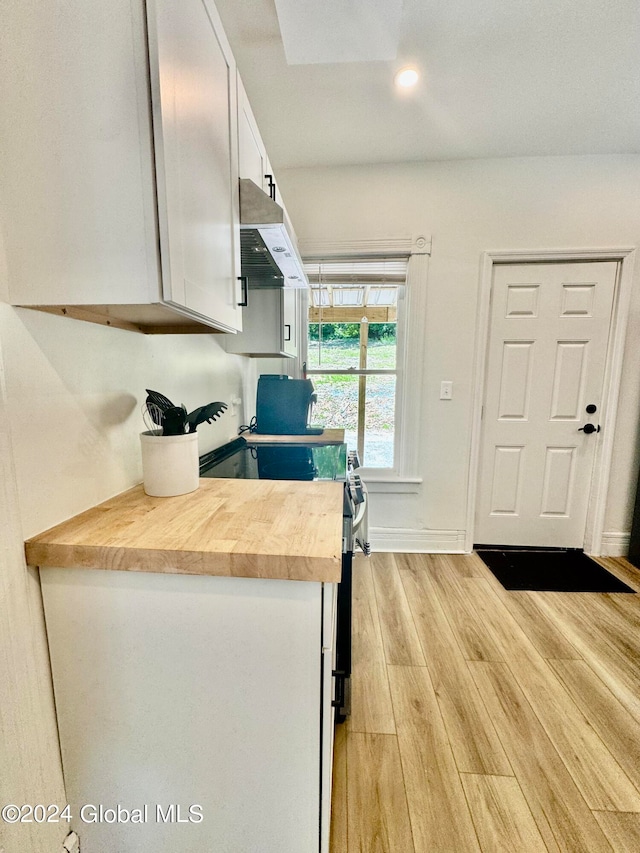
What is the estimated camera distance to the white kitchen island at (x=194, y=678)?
666 mm

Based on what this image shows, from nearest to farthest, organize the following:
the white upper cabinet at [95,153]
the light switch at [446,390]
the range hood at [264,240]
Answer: the white upper cabinet at [95,153] → the range hood at [264,240] → the light switch at [446,390]

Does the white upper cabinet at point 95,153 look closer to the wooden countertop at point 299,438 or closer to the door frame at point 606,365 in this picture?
the wooden countertop at point 299,438

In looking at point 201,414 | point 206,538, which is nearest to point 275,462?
point 201,414

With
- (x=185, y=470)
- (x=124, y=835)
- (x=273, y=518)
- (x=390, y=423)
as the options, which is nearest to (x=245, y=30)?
(x=185, y=470)

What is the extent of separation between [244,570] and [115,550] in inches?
10.1

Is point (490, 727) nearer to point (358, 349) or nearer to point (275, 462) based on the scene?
point (275, 462)

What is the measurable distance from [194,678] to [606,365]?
2.92 m

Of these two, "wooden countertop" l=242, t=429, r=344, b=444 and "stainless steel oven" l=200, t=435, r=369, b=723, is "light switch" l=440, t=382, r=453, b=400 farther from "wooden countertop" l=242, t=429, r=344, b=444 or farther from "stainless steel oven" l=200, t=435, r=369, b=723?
"stainless steel oven" l=200, t=435, r=369, b=723

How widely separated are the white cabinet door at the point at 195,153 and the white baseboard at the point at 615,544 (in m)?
2.97

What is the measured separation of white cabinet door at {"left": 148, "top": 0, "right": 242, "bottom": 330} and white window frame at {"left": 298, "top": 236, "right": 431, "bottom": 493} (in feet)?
4.52

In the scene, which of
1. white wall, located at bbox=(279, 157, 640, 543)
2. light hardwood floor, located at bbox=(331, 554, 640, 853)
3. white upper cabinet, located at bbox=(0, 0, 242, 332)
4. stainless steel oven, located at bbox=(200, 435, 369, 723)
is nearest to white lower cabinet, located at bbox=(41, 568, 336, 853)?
stainless steel oven, located at bbox=(200, 435, 369, 723)

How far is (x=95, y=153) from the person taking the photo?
633 mm

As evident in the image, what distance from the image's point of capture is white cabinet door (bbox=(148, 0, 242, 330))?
650 mm

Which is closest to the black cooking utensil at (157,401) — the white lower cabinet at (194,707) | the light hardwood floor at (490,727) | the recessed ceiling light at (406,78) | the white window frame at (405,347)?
the white lower cabinet at (194,707)
